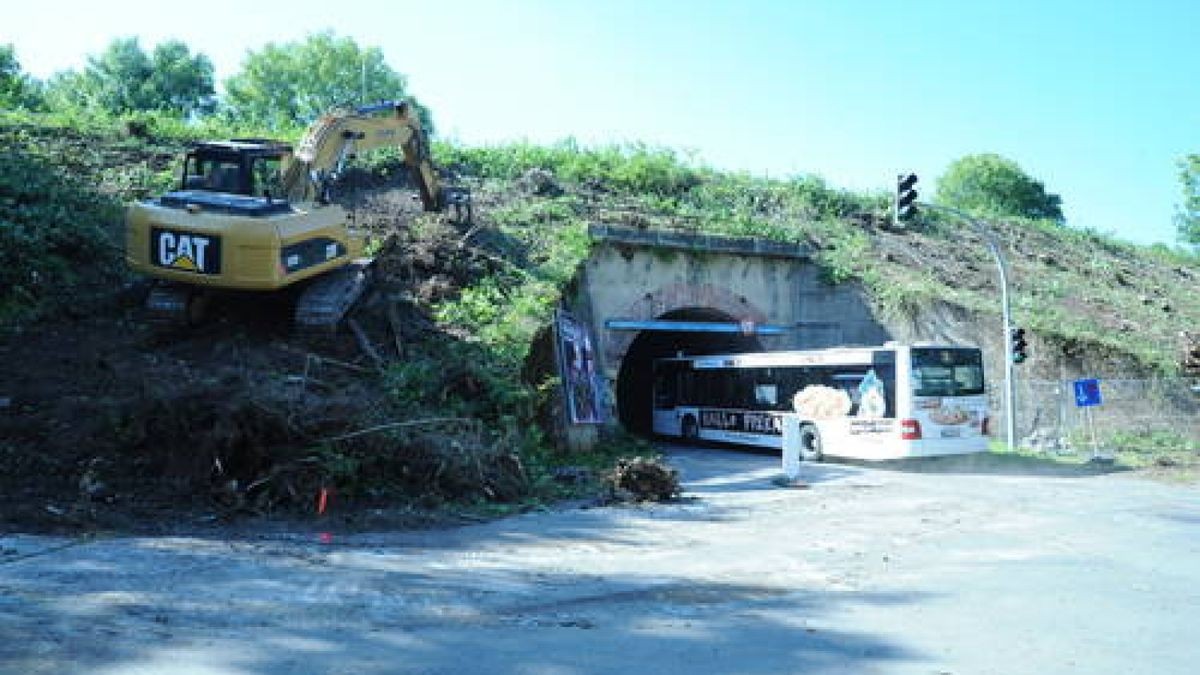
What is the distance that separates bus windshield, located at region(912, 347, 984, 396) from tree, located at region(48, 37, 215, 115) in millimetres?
48868

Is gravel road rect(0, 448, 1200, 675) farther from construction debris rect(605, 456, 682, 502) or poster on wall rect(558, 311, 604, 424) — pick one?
poster on wall rect(558, 311, 604, 424)

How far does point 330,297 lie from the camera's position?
1394 cm

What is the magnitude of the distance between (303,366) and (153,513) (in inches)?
164

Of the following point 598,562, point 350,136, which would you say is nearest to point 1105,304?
point 350,136

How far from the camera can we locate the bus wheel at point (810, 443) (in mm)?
19641

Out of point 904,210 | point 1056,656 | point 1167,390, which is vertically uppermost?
point 904,210

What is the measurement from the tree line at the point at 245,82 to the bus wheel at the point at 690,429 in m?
33.8

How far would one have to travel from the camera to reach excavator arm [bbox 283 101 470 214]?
15.2 metres

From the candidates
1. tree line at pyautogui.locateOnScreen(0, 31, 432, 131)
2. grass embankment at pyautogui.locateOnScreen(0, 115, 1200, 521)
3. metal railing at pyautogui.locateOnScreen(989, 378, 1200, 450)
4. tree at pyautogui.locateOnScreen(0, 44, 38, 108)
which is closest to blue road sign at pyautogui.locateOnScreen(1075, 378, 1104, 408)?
metal railing at pyautogui.locateOnScreen(989, 378, 1200, 450)

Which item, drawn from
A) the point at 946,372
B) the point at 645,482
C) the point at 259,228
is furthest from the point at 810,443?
the point at 259,228

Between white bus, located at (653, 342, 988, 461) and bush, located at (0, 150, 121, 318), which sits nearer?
bush, located at (0, 150, 121, 318)

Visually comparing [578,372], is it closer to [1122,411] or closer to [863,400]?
[863,400]

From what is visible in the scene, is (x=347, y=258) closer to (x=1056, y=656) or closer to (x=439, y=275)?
(x=439, y=275)

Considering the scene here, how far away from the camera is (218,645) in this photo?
5316 mm
